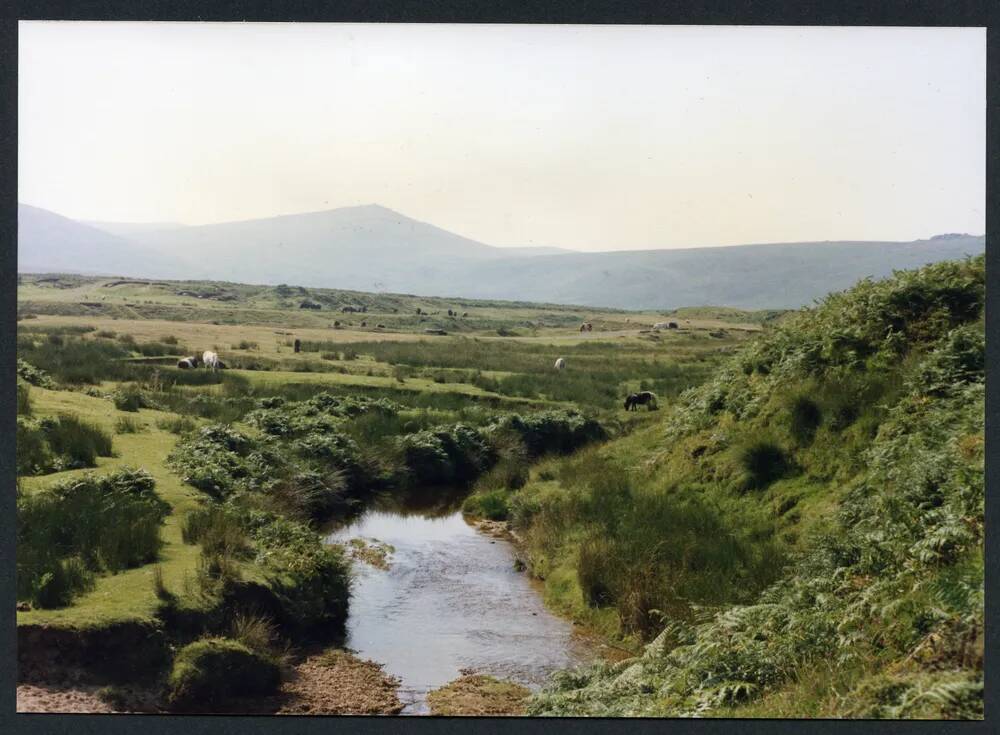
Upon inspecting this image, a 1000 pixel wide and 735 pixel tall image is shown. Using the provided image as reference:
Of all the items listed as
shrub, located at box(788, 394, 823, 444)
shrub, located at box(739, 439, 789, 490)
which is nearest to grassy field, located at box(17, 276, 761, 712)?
shrub, located at box(739, 439, 789, 490)

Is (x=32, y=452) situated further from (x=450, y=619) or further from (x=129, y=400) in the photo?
(x=129, y=400)

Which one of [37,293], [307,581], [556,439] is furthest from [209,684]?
[37,293]

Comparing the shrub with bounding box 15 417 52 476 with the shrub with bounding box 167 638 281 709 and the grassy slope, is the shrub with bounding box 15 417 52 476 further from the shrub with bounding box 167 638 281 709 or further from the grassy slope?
the shrub with bounding box 167 638 281 709

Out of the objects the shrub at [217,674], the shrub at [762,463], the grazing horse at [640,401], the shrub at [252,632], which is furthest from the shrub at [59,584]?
the grazing horse at [640,401]

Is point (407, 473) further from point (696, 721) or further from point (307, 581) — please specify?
point (696, 721)

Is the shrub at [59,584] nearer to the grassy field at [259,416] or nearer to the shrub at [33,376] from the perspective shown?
the grassy field at [259,416]

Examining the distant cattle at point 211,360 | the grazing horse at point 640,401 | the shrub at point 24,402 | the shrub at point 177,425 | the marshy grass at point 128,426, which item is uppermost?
the shrub at point 24,402

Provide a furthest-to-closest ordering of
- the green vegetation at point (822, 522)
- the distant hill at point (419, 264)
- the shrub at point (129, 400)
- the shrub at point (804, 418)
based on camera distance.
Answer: the distant hill at point (419, 264) < the shrub at point (129, 400) < the shrub at point (804, 418) < the green vegetation at point (822, 522)
